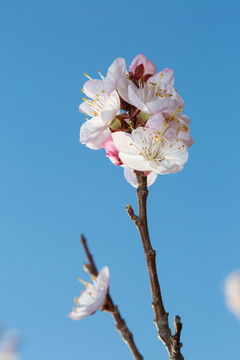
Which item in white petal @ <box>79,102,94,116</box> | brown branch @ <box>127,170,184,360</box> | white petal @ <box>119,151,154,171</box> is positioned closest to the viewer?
brown branch @ <box>127,170,184,360</box>

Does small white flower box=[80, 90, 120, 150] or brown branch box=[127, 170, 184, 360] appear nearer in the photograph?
brown branch box=[127, 170, 184, 360]

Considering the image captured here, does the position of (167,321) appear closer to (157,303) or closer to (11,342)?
(157,303)

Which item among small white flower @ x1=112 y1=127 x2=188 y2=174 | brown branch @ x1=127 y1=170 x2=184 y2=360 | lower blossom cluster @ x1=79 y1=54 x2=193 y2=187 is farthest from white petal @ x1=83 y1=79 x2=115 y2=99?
brown branch @ x1=127 y1=170 x2=184 y2=360

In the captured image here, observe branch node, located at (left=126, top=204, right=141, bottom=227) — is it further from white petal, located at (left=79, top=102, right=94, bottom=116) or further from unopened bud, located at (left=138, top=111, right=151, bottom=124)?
white petal, located at (left=79, top=102, right=94, bottom=116)

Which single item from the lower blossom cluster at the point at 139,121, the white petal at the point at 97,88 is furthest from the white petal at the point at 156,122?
the white petal at the point at 97,88

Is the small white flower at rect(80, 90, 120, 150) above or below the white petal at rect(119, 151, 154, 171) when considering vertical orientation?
above

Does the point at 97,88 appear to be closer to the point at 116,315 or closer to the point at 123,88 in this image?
the point at 123,88

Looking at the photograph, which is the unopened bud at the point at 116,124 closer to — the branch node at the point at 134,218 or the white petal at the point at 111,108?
the white petal at the point at 111,108

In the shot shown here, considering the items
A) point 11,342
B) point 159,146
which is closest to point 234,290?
point 11,342
